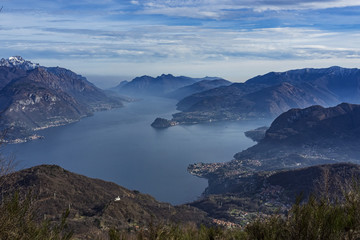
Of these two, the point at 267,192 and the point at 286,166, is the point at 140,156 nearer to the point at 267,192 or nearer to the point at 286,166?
the point at 286,166

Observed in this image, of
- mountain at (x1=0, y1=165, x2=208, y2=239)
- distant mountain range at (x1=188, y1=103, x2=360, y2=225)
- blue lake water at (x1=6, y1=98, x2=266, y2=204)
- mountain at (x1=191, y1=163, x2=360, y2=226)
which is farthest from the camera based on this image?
blue lake water at (x1=6, y1=98, x2=266, y2=204)

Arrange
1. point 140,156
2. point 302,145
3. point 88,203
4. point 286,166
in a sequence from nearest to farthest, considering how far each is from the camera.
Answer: point 88,203, point 286,166, point 140,156, point 302,145

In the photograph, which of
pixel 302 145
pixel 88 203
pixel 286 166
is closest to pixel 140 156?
pixel 286 166

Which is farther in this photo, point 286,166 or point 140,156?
point 140,156

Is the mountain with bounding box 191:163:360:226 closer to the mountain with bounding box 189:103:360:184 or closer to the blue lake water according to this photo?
the blue lake water

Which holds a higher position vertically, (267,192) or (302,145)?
(302,145)

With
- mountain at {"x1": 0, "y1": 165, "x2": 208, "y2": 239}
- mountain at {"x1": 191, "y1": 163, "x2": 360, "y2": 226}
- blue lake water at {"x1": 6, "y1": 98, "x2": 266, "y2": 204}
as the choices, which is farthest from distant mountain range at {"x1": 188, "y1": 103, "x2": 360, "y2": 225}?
mountain at {"x1": 0, "y1": 165, "x2": 208, "y2": 239}

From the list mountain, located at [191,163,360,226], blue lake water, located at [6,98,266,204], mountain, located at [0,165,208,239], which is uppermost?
mountain, located at [0,165,208,239]

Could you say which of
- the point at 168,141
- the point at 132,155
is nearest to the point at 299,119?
the point at 168,141
